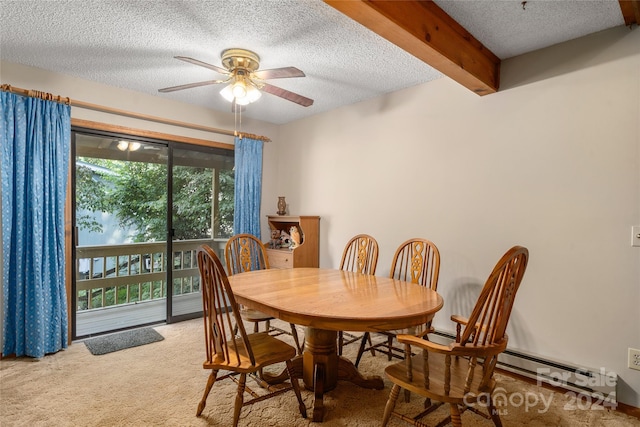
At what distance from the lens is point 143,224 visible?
4051 millimetres

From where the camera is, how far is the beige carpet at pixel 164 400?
6.22 ft

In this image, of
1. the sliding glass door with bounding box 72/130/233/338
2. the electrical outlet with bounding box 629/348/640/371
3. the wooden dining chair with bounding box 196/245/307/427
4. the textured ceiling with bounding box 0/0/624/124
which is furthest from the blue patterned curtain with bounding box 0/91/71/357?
the electrical outlet with bounding box 629/348/640/371

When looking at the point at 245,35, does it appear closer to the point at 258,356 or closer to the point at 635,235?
the point at 258,356

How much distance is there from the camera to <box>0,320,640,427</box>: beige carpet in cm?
189

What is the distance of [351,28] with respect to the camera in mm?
2174

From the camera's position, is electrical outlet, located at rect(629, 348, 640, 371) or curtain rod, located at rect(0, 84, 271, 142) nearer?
electrical outlet, located at rect(629, 348, 640, 371)

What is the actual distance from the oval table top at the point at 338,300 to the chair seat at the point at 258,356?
254 millimetres

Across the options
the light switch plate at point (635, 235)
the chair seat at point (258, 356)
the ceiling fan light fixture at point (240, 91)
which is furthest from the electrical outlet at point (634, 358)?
the ceiling fan light fixture at point (240, 91)

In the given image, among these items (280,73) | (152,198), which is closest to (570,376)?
(280,73)

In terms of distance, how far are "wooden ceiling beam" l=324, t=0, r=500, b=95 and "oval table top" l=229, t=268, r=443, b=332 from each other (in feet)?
4.62

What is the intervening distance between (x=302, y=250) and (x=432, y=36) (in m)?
2.51

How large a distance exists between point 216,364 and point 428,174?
7.47 feet

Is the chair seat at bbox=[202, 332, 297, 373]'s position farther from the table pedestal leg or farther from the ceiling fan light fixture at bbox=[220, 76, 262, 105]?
the ceiling fan light fixture at bbox=[220, 76, 262, 105]

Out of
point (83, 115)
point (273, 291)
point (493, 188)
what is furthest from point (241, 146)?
point (493, 188)
